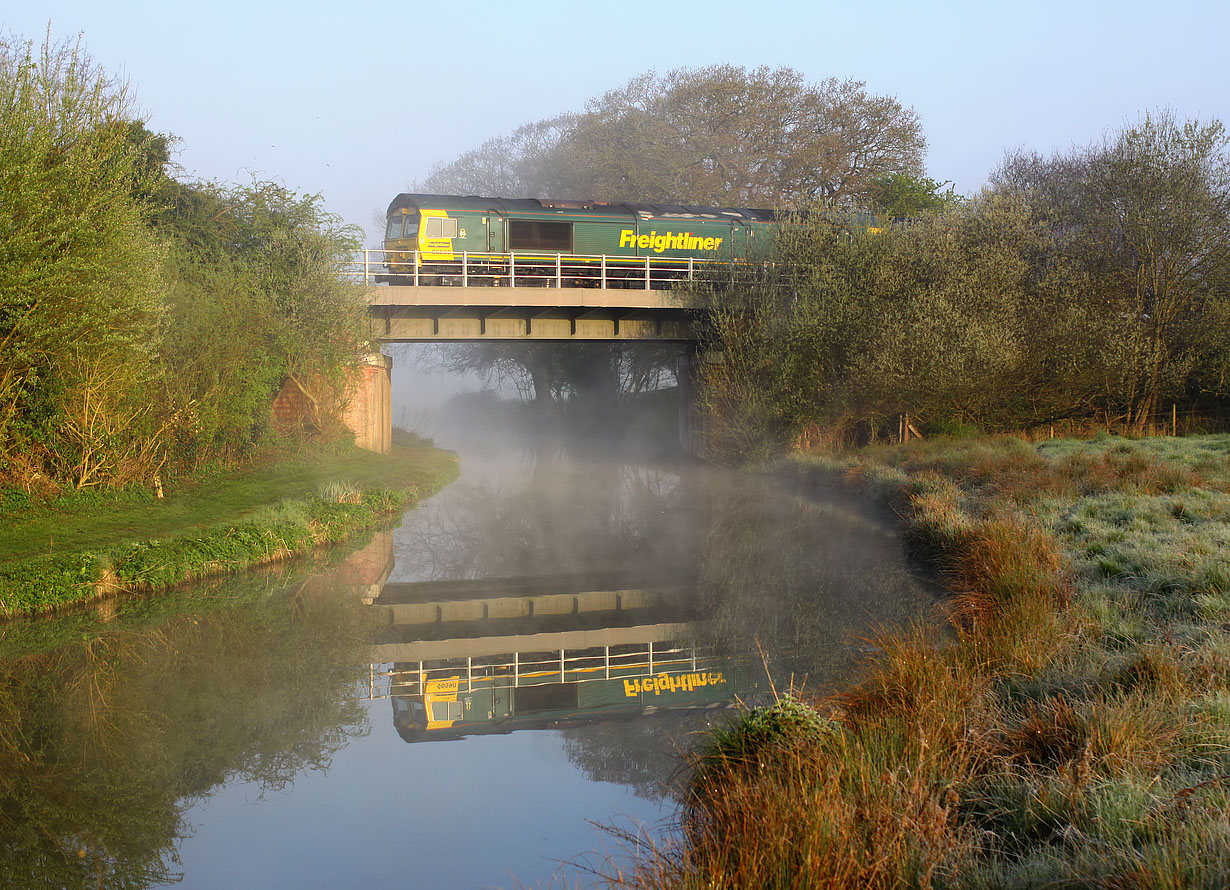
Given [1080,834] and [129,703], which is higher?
[1080,834]

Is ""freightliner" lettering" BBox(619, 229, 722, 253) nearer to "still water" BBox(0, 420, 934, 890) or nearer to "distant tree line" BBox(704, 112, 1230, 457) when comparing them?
"distant tree line" BBox(704, 112, 1230, 457)

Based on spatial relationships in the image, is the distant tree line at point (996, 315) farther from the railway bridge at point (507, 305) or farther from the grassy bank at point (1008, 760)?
the grassy bank at point (1008, 760)

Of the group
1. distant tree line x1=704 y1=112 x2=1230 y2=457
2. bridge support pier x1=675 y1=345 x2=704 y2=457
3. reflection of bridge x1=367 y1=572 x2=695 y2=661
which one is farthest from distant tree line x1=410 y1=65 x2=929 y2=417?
reflection of bridge x1=367 y1=572 x2=695 y2=661

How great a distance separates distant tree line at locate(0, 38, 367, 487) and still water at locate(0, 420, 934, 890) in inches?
166

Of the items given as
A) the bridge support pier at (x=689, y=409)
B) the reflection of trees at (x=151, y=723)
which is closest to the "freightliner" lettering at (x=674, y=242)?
the bridge support pier at (x=689, y=409)

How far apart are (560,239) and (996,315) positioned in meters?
12.4

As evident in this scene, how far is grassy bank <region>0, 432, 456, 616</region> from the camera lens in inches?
433

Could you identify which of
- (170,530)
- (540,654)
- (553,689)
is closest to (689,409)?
(170,530)

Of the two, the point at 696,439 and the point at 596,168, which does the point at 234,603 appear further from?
the point at 596,168

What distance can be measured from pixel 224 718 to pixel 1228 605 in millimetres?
8220

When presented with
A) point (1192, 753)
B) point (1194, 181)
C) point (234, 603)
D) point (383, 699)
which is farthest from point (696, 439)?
point (1192, 753)

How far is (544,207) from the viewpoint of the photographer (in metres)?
28.1

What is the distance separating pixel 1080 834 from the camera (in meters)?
4.10

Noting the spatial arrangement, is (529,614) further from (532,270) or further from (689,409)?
(689,409)
